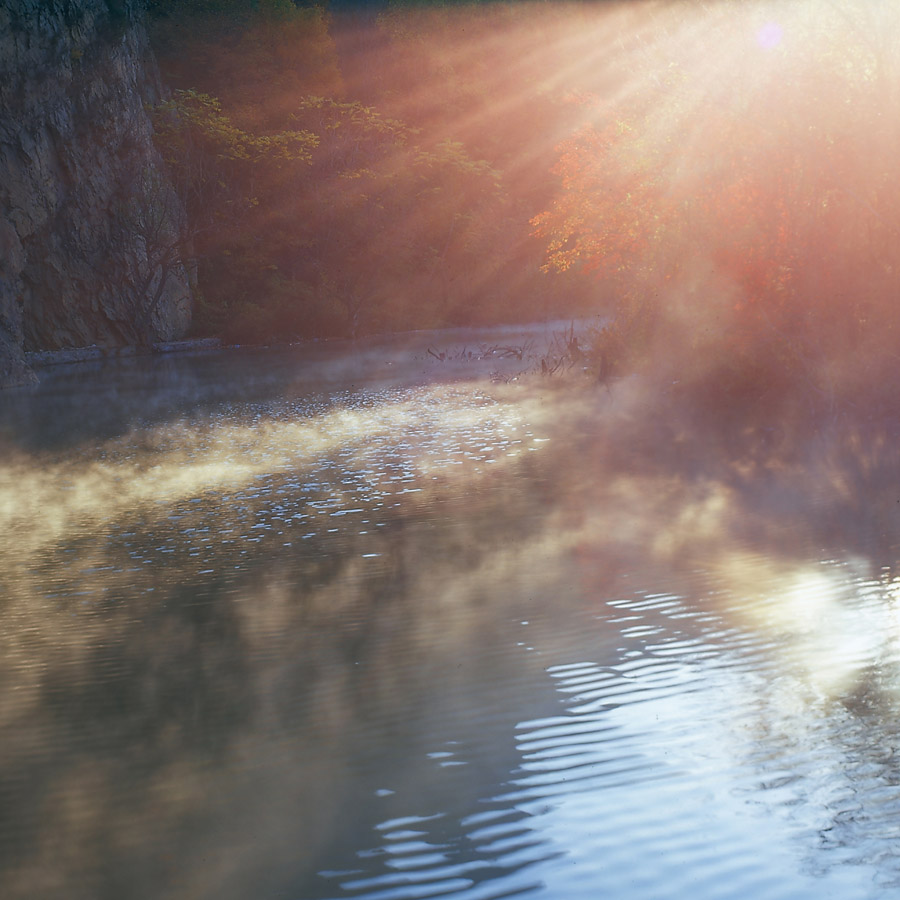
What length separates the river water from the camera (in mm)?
5266

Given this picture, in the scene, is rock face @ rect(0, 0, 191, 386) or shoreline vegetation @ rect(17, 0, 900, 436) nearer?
shoreline vegetation @ rect(17, 0, 900, 436)

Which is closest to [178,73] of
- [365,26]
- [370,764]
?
[365,26]

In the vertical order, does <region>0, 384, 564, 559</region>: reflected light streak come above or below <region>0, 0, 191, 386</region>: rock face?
below

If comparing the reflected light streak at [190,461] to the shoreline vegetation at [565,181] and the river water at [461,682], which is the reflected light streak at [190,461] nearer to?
the river water at [461,682]

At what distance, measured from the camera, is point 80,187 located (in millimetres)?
49000

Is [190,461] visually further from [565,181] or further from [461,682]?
[461,682]

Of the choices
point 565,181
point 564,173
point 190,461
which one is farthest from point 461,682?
point 564,173

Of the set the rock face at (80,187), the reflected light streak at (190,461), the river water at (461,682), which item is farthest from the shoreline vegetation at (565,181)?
the reflected light streak at (190,461)

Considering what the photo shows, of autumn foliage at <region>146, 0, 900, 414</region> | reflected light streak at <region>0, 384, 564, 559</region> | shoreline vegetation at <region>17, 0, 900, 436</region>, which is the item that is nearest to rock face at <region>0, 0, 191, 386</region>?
shoreline vegetation at <region>17, 0, 900, 436</region>

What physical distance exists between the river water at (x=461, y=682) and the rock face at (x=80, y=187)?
101ft

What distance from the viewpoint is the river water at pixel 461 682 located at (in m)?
→ 5.27

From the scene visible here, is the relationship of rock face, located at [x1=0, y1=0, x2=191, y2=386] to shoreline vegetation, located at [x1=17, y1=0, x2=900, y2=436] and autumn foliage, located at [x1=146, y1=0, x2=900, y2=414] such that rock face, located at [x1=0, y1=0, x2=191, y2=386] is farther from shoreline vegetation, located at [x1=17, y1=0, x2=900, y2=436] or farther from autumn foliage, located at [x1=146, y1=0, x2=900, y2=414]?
autumn foliage, located at [x1=146, y1=0, x2=900, y2=414]

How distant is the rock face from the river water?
30.9 meters

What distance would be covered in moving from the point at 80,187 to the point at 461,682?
46111mm
